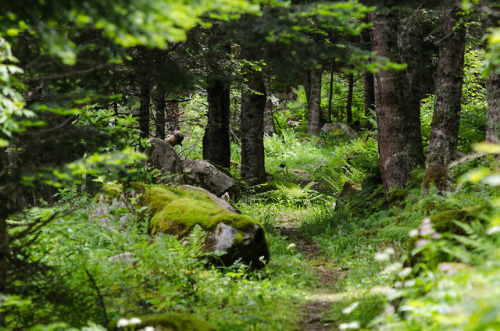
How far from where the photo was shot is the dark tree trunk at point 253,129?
43.0 feet

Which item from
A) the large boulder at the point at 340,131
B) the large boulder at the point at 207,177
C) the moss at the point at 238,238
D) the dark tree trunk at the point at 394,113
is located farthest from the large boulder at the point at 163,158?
the large boulder at the point at 340,131

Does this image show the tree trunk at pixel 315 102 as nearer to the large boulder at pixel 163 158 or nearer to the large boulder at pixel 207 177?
the large boulder at pixel 207 177

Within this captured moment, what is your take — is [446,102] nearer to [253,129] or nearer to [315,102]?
[253,129]

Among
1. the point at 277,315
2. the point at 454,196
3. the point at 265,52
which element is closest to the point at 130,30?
the point at 265,52

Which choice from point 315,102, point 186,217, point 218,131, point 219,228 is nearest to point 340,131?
point 315,102

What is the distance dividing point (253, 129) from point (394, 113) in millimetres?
5519

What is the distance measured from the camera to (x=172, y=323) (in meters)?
3.63

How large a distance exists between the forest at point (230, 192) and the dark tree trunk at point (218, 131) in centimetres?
5

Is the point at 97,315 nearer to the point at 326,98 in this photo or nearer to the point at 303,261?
the point at 303,261

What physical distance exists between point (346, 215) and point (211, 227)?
4.63m

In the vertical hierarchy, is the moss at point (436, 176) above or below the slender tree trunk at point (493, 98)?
below

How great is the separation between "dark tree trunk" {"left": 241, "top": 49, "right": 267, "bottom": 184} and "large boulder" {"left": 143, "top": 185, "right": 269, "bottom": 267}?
6221 millimetres

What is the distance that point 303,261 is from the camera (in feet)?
25.1

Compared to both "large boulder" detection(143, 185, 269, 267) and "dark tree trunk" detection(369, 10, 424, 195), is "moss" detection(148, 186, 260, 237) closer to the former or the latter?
"large boulder" detection(143, 185, 269, 267)
